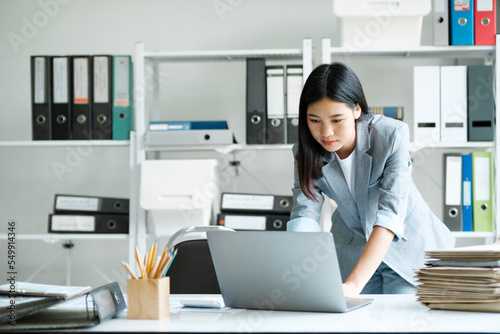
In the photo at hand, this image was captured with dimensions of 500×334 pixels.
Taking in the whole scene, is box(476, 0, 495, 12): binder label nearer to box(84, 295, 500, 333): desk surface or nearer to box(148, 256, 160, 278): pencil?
box(84, 295, 500, 333): desk surface

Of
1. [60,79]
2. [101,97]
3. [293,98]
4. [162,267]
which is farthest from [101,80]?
[162,267]

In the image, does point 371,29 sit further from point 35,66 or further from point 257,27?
point 35,66

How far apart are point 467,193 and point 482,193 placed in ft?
0.18

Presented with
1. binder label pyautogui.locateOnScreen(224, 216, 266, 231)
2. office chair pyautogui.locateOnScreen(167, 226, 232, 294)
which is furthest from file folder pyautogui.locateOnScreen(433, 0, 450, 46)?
office chair pyautogui.locateOnScreen(167, 226, 232, 294)

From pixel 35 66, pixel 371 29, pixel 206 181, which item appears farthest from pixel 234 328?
pixel 35 66

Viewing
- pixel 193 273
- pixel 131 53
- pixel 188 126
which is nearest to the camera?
pixel 193 273

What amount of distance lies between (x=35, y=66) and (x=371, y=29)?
141 cm

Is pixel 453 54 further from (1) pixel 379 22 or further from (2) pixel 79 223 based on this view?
(2) pixel 79 223

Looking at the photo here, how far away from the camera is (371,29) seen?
2525 millimetres

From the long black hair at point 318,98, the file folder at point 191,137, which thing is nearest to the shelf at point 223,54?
the file folder at point 191,137

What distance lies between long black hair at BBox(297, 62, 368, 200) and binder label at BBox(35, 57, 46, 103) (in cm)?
139

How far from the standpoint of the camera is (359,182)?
1.76m

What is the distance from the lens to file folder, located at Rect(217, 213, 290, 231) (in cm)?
257

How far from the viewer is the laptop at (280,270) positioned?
1126mm
